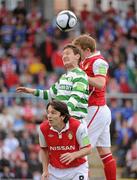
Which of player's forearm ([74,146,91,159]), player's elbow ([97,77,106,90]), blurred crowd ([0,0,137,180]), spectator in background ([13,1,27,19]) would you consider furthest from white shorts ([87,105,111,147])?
spectator in background ([13,1,27,19])

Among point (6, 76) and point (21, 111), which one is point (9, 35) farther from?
point (21, 111)

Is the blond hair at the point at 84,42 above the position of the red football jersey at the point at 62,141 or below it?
above

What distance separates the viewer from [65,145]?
9305 mm

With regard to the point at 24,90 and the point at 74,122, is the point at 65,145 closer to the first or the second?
→ the point at 74,122

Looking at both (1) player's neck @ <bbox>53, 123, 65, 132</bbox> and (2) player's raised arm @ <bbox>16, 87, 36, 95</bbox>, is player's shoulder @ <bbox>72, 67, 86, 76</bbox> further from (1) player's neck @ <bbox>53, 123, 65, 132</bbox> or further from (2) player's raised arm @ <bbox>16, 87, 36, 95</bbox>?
(1) player's neck @ <bbox>53, 123, 65, 132</bbox>

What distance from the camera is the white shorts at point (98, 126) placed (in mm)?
10773

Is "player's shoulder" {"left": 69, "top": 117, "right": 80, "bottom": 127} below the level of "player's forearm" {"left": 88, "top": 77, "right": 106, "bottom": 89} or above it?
below

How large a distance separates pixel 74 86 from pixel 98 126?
949mm

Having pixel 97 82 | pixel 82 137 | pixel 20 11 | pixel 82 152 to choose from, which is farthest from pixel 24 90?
pixel 20 11

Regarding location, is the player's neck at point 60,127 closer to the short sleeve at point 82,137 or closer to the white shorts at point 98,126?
the short sleeve at point 82,137

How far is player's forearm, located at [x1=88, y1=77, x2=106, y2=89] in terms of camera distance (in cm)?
1030

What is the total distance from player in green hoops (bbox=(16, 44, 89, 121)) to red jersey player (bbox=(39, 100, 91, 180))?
2.22 ft

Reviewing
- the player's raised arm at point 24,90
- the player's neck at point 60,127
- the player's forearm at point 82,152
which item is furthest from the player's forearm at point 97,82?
the player's forearm at point 82,152

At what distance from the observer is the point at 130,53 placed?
73.0 ft
